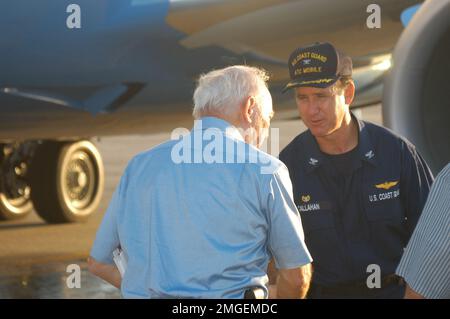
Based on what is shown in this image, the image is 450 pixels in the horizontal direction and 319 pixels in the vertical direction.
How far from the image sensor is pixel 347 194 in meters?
2.74

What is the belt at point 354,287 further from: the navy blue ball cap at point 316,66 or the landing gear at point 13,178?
the landing gear at point 13,178

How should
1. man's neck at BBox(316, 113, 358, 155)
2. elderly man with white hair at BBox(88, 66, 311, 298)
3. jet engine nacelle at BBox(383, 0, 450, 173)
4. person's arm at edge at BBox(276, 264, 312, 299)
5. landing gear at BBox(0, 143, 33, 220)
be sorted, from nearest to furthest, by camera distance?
elderly man with white hair at BBox(88, 66, 311, 298) < person's arm at edge at BBox(276, 264, 312, 299) < man's neck at BBox(316, 113, 358, 155) < jet engine nacelle at BBox(383, 0, 450, 173) < landing gear at BBox(0, 143, 33, 220)

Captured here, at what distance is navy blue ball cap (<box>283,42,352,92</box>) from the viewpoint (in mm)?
2693

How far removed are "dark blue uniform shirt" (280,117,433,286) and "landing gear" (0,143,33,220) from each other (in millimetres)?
6109

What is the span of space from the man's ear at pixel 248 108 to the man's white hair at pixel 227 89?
0.4 inches

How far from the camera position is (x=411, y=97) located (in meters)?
4.14

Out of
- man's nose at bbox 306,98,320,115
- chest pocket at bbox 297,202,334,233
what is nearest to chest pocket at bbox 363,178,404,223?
chest pocket at bbox 297,202,334,233

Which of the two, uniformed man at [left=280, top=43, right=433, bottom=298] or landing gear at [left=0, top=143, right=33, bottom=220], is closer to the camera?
uniformed man at [left=280, top=43, right=433, bottom=298]

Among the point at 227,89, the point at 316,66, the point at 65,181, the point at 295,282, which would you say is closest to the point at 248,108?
the point at 227,89

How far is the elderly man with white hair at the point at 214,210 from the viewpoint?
2021 millimetres

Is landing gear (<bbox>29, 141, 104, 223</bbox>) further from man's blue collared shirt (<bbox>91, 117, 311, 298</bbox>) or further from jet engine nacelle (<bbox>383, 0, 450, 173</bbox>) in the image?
man's blue collared shirt (<bbox>91, 117, 311, 298</bbox>)

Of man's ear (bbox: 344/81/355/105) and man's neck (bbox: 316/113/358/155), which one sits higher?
man's ear (bbox: 344/81/355/105)

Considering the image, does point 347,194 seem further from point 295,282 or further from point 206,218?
point 206,218

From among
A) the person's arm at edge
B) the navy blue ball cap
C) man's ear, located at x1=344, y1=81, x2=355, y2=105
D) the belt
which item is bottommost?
the belt
